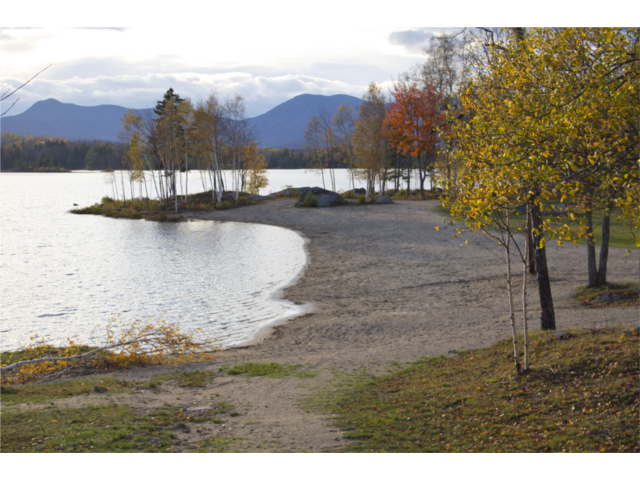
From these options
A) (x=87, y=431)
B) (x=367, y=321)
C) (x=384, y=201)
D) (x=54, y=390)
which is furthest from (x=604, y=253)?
(x=384, y=201)

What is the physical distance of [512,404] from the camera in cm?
648

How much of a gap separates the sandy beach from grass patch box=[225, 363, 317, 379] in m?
0.24

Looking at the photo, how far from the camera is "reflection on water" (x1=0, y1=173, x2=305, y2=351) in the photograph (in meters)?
15.4

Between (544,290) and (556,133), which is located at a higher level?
(556,133)

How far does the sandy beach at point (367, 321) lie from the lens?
722 cm

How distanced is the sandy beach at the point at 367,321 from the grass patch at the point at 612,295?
437 mm

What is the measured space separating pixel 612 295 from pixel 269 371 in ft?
35.5

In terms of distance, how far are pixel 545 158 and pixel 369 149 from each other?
140 feet

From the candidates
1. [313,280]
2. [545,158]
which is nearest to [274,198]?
[313,280]

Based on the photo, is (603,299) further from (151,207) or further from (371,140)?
(151,207)

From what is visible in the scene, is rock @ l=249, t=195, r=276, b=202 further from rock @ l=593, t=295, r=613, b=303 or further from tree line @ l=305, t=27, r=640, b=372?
tree line @ l=305, t=27, r=640, b=372

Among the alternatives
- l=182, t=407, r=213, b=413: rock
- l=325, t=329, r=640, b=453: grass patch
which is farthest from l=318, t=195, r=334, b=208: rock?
l=182, t=407, r=213, b=413: rock

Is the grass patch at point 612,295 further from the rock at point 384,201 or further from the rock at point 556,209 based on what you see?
the rock at point 384,201
